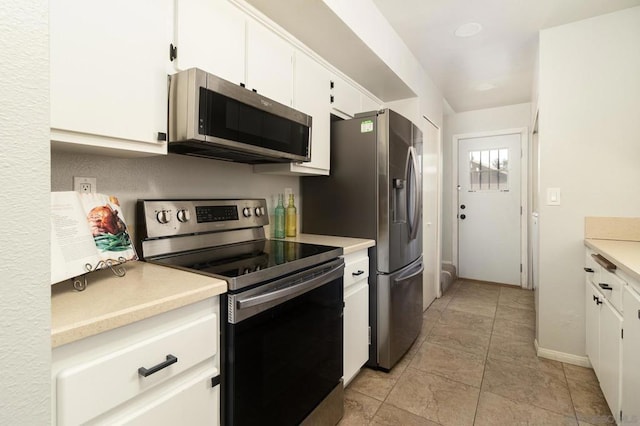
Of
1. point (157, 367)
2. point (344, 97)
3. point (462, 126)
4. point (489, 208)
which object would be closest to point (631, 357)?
point (157, 367)

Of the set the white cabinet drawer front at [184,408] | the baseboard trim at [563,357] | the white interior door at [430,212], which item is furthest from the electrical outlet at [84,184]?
the baseboard trim at [563,357]

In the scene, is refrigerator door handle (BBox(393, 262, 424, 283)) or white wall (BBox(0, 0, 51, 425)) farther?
refrigerator door handle (BBox(393, 262, 424, 283))

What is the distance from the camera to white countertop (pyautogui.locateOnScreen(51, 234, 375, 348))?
26.8 inches

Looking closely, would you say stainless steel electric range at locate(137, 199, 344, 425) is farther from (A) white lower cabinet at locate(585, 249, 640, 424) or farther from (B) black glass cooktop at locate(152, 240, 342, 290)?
(A) white lower cabinet at locate(585, 249, 640, 424)

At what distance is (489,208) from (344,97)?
3.00 metres

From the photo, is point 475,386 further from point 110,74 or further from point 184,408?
point 110,74

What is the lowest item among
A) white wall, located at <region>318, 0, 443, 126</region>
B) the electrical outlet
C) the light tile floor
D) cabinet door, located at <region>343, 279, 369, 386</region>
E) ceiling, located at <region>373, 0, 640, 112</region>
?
the light tile floor

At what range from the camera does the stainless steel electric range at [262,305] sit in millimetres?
1042

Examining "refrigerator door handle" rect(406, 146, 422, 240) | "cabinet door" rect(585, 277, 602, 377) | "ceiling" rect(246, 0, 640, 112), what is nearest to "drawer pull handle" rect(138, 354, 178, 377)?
"ceiling" rect(246, 0, 640, 112)

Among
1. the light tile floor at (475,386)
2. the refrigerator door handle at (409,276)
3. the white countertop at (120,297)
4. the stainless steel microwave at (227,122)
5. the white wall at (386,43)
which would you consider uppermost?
the white wall at (386,43)

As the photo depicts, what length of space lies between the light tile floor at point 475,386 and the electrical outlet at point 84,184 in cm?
161

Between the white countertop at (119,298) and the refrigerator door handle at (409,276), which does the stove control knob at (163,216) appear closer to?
the white countertop at (119,298)

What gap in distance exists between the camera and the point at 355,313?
73.5 inches

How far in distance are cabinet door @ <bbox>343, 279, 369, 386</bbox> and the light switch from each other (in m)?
1.50
